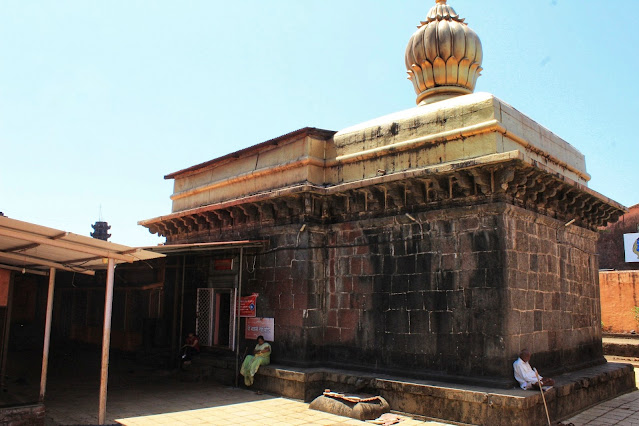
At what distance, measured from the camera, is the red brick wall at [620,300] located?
19.0 m

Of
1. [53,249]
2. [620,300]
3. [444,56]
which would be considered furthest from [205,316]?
[620,300]

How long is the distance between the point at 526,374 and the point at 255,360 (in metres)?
5.11

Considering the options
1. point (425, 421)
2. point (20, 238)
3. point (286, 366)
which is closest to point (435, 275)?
point (425, 421)

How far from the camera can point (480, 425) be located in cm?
739

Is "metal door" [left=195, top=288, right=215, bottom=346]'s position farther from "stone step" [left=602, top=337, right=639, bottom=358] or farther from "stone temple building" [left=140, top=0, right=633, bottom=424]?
"stone step" [left=602, top=337, right=639, bottom=358]

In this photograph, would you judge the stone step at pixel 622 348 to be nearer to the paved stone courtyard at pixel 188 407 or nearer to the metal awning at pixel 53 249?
the paved stone courtyard at pixel 188 407

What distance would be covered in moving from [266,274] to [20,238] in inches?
219

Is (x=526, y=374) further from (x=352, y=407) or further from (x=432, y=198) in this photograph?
(x=432, y=198)

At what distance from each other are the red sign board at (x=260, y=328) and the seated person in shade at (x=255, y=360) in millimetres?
234

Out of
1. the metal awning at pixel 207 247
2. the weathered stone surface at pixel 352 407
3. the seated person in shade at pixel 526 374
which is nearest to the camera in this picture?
the seated person in shade at pixel 526 374

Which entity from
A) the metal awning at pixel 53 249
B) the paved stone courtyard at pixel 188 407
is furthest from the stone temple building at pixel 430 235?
the metal awning at pixel 53 249

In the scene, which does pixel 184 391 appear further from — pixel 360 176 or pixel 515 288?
pixel 515 288

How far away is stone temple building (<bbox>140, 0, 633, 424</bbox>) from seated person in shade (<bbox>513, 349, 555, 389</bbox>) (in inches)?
5.4

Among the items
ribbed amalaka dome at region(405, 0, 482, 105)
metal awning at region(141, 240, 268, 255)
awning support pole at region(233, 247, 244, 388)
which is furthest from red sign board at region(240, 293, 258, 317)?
ribbed amalaka dome at region(405, 0, 482, 105)
